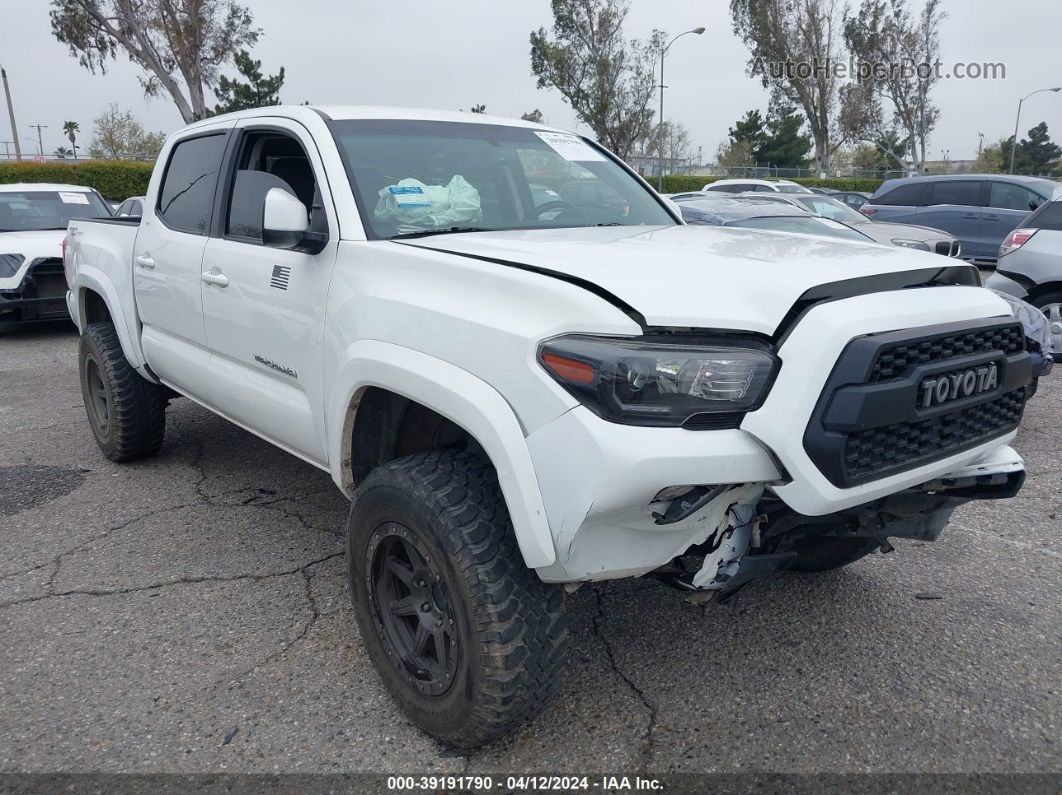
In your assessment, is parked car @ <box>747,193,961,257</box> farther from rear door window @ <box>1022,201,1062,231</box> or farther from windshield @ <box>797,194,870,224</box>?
rear door window @ <box>1022,201,1062,231</box>

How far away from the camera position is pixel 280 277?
3.09 meters

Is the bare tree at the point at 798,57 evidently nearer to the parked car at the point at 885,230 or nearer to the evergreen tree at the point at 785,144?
the evergreen tree at the point at 785,144

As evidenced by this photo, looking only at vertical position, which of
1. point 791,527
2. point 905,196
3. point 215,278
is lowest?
point 791,527

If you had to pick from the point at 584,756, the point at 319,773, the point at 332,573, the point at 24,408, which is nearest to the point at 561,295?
the point at 584,756

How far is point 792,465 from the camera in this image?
197 cm

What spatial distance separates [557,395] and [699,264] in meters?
0.61

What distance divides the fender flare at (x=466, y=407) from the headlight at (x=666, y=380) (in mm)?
209

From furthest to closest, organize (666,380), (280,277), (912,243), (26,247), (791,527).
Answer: (912,243)
(26,247)
(280,277)
(791,527)
(666,380)

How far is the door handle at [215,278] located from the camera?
3.44 m

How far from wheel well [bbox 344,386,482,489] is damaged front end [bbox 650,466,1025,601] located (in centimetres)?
86

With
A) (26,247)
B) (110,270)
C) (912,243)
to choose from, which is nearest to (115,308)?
(110,270)

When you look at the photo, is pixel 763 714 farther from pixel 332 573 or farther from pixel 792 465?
pixel 332 573

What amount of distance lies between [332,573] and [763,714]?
1830 mm

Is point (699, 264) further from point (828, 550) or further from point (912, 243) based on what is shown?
point (912, 243)
